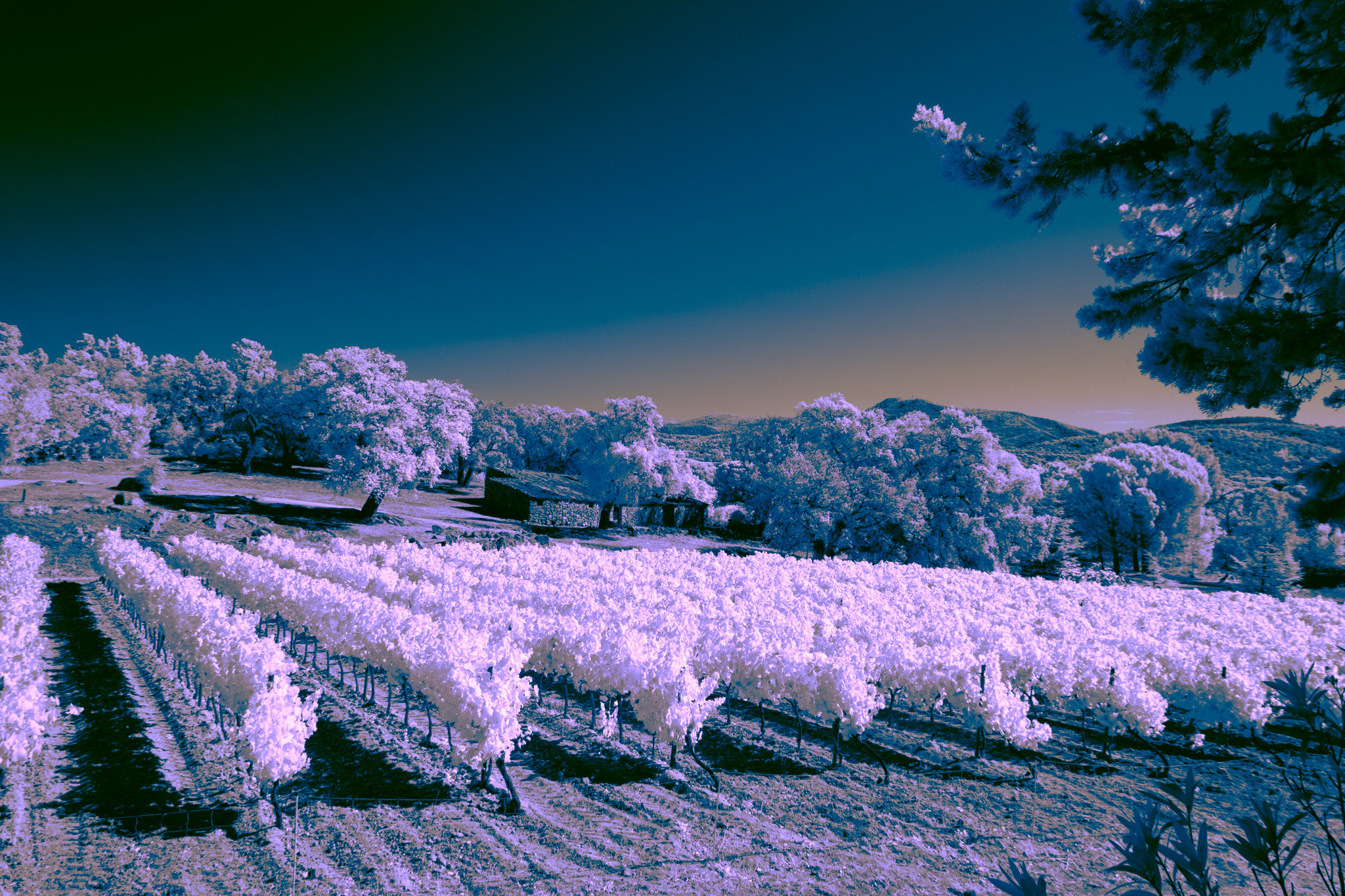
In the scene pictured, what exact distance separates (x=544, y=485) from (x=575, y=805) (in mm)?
47527

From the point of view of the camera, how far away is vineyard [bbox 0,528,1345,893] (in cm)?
997

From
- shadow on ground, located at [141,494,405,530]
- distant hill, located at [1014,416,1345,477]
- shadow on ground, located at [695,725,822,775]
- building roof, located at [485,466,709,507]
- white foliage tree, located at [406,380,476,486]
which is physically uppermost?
distant hill, located at [1014,416,1345,477]

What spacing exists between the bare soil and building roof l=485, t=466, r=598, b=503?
1456 inches

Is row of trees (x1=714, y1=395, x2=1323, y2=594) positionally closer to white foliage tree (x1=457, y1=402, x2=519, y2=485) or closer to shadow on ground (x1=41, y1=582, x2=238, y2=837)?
shadow on ground (x1=41, y1=582, x2=238, y2=837)

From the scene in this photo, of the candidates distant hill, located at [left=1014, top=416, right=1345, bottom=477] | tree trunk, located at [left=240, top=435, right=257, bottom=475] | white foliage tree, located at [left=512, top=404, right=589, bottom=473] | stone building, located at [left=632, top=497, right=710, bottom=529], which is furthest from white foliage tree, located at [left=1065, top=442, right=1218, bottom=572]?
tree trunk, located at [left=240, top=435, right=257, bottom=475]

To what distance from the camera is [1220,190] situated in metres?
5.61

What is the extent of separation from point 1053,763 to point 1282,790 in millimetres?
6191

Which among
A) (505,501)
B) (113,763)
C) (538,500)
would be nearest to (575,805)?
(113,763)

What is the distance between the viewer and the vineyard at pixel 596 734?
392 inches

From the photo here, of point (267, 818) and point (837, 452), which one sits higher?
point (837, 452)

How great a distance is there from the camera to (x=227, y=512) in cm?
3959

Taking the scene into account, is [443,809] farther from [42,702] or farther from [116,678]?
[116,678]

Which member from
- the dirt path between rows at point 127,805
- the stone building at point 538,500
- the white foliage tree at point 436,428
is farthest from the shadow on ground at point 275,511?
the dirt path between rows at point 127,805

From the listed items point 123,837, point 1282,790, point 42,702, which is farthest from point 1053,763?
point 42,702
